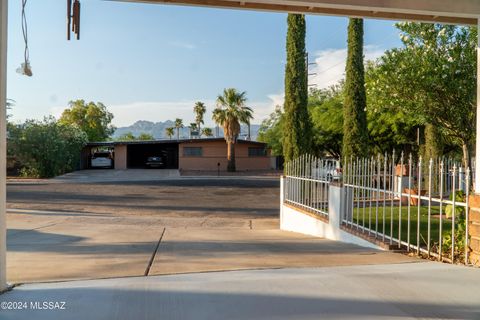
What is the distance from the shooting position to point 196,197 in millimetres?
22734

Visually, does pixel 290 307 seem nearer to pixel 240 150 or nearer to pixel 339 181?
pixel 339 181

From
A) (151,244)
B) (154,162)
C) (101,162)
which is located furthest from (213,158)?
(151,244)

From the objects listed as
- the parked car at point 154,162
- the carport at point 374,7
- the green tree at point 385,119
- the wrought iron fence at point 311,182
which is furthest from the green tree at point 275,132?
the carport at point 374,7

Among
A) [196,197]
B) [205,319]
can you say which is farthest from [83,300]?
[196,197]

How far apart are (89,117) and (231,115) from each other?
3944 centimetres

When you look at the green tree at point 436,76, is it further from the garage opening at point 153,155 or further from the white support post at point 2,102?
the garage opening at point 153,155

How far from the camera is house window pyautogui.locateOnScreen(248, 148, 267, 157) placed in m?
49.1

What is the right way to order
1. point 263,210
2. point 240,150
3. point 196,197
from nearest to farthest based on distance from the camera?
point 263,210
point 196,197
point 240,150

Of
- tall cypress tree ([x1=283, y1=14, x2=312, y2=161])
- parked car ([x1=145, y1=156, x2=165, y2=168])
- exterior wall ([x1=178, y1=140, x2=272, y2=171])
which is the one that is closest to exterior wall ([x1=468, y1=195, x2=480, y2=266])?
tall cypress tree ([x1=283, y1=14, x2=312, y2=161])

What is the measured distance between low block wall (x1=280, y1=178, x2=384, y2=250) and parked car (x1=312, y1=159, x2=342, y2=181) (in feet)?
1.11

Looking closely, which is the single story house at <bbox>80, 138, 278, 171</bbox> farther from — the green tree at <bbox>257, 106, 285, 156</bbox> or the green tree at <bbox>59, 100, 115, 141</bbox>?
the green tree at <bbox>59, 100, 115, 141</bbox>

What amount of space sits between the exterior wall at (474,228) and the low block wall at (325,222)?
176 cm

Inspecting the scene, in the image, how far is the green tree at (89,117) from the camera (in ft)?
250

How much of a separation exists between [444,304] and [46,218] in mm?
12459
